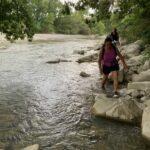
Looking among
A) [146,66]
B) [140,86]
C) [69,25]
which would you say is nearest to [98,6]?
[146,66]

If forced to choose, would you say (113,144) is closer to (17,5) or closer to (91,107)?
(91,107)

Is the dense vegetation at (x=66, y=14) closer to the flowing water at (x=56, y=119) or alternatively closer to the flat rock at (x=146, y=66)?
the flowing water at (x=56, y=119)

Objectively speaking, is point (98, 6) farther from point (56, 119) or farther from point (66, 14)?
point (56, 119)

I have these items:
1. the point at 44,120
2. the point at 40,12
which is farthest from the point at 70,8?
the point at 40,12

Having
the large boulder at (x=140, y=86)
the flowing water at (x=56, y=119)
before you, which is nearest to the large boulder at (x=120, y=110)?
the flowing water at (x=56, y=119)

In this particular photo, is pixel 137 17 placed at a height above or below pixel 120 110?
above

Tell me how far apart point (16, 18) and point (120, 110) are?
19.9ft

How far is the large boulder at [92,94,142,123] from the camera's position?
27.9ft

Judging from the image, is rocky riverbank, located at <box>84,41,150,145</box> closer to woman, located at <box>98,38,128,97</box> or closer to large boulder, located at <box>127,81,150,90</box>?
large boulder, located at <box>127,81,150,90</box>

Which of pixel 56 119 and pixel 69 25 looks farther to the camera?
pixel 69 25

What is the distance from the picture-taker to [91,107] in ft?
33.2

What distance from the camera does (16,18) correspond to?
12430mm

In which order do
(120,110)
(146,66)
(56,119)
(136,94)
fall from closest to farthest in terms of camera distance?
(120,110) < (56,119) < (136,94) < (146,66)

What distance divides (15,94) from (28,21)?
3.01 m
